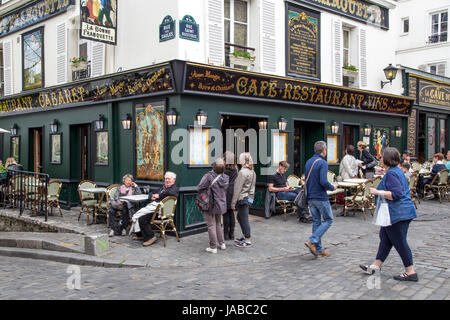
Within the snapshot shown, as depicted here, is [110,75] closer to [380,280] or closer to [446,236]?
[380,280]

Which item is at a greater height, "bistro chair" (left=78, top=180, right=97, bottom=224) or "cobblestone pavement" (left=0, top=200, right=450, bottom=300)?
"bistro chair" (left=78, top=180, right=97, bottom=224)

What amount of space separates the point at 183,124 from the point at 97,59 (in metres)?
3.64

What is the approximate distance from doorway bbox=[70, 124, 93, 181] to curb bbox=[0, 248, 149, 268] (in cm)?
380

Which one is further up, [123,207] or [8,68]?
[8,68]

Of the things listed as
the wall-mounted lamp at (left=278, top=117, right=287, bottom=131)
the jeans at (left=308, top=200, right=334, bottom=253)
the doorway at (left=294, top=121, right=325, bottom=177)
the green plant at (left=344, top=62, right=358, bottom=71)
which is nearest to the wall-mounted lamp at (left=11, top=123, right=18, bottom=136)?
the wall-mounted lamp at (left=278, top=117, right=287, bottom=131)

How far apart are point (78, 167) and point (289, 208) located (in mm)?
5961

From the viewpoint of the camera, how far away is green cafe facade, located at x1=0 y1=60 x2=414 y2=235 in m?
8.27

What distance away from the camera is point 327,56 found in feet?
37.5

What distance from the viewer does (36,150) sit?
13039 mm

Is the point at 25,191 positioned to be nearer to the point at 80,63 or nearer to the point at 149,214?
the point at 80,63

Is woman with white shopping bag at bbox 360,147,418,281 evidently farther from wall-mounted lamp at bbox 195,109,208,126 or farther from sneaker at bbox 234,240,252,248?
wall-mounted lamp at bbox 195,109,208,126

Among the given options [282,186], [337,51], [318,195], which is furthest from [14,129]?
[318,195]

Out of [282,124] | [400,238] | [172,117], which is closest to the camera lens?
[400,238]
